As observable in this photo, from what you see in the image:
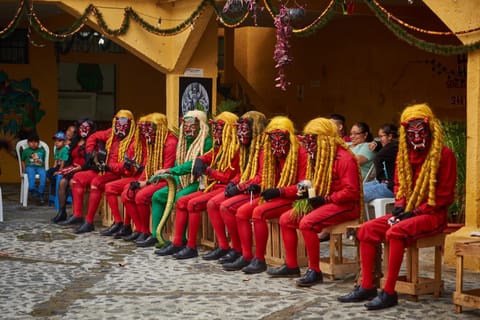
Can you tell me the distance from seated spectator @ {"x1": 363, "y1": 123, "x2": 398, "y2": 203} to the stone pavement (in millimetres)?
869

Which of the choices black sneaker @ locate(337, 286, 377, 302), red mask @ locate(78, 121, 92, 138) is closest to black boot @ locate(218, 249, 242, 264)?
black sneaker @ locate(337, 286, 377, 302)

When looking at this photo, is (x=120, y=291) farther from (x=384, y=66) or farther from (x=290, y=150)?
(x=384, y=66)

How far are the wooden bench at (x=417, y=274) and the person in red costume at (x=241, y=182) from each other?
217 cm

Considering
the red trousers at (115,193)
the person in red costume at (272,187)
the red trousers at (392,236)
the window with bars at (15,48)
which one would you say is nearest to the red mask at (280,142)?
the person in red costume at (272,187)

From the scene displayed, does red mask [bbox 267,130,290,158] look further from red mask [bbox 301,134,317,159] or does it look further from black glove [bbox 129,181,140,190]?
black glove [bbox 129,181,140,190]

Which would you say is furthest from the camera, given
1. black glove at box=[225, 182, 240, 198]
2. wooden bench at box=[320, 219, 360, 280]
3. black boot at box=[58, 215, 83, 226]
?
black boot at box=[58, 215, 83, 226]

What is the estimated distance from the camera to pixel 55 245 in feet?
35.1

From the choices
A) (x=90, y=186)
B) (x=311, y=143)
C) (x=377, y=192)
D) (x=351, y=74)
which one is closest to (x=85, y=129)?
(x=90, y=186)

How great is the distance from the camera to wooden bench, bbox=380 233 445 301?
7531 mm

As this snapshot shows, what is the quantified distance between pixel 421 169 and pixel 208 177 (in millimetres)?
3251

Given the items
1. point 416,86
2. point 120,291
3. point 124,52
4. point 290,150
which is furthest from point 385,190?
point 124,52

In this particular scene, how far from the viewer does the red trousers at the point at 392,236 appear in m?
7.35

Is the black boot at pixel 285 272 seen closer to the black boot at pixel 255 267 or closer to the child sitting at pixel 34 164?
the black boot at pixel 255 267

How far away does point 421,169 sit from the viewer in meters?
7.60
